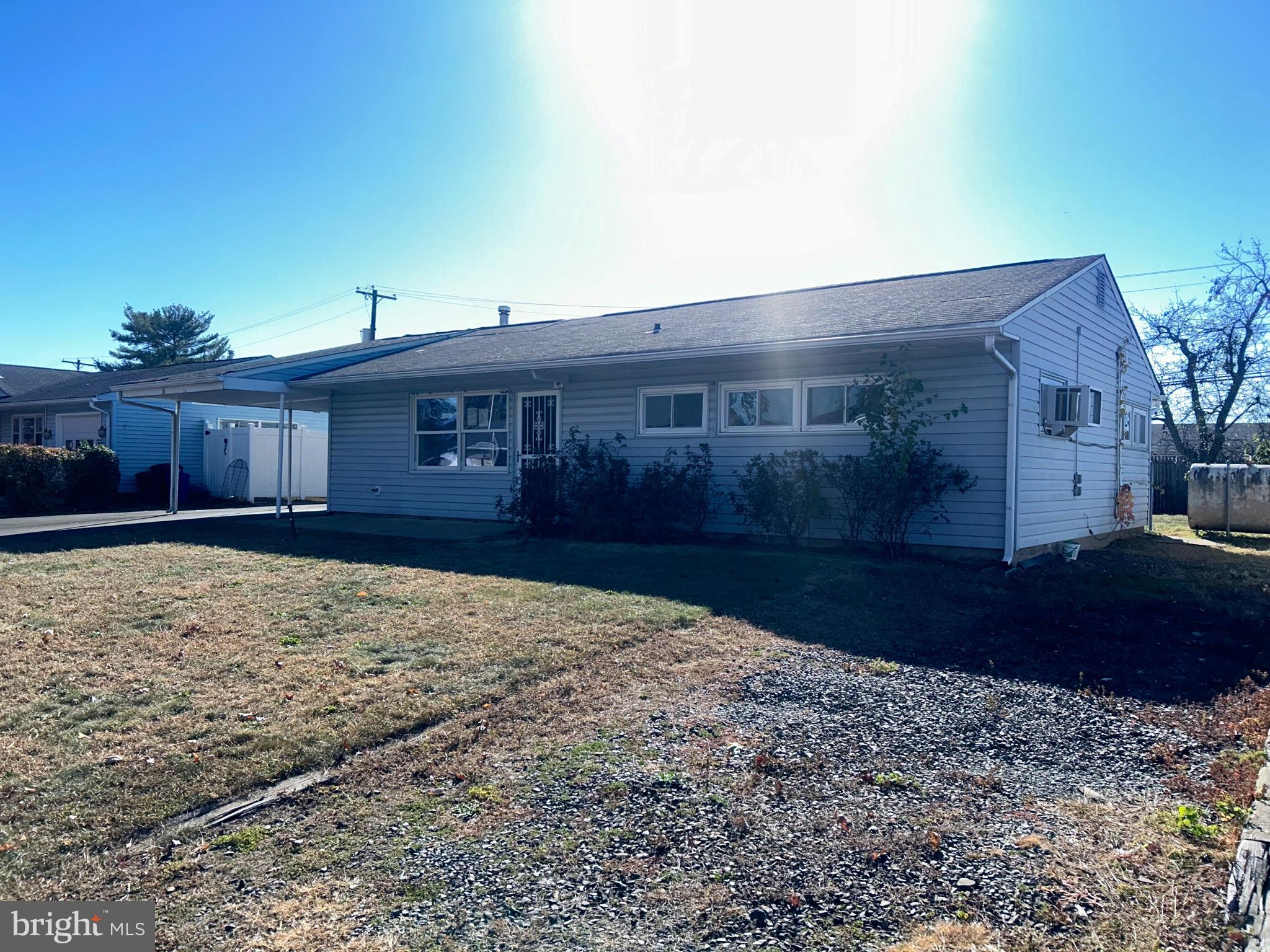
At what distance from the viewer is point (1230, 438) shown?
29.5m

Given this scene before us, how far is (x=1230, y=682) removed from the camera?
17.8 ft

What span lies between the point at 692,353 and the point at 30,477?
15.5 meters

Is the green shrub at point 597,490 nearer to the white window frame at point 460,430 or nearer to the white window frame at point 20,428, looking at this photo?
the white window frame at point 460,430

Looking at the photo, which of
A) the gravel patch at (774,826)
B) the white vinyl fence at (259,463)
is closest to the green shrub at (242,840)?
the gravel patch at (774,826)

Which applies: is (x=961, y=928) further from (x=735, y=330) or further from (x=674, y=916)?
(x=735, y=330)

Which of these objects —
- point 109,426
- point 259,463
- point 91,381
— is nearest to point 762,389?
point 259,463

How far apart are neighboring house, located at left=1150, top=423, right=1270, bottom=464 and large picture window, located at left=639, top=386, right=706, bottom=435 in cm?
1737

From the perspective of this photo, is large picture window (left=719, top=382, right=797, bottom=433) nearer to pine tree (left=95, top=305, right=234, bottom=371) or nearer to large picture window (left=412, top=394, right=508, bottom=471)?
large picture window (left=412, top=394, right=508, bottom=471)

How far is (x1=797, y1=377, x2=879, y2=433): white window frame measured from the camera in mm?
10719

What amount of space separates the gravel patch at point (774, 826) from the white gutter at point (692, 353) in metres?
5.23

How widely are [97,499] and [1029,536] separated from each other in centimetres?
1962

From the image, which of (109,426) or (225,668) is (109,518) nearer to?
(109,426)

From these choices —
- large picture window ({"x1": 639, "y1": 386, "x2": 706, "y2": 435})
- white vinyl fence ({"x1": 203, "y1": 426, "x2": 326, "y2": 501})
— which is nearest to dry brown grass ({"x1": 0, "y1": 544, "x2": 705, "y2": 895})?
large picture window ({"x1": 639, "y1": 386, "x2": 706, "y2": 435})

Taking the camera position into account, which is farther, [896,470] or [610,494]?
[610,494]
